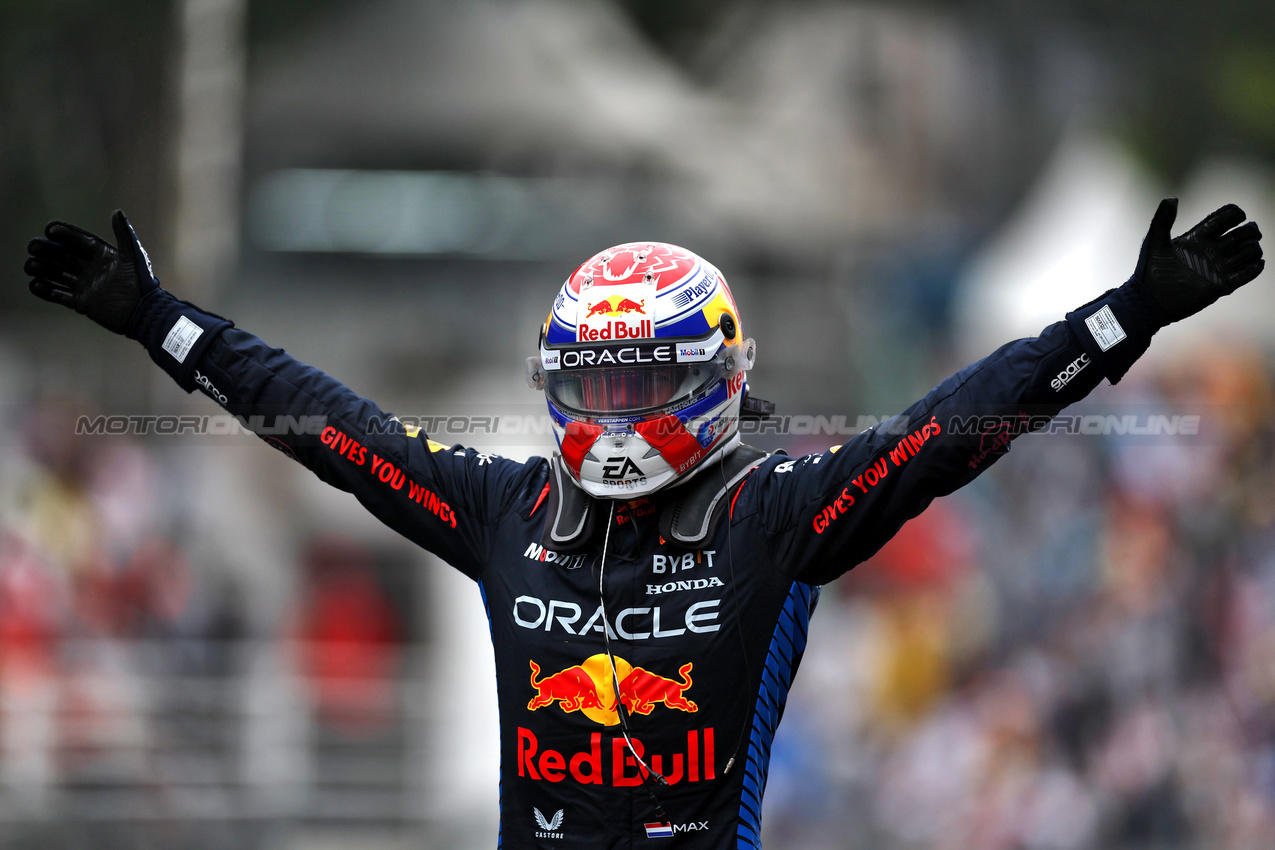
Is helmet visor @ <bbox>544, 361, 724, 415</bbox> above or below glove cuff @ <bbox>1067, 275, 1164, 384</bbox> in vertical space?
above

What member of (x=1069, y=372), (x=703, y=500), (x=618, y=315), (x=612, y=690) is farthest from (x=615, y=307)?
(x=1069, y=372)

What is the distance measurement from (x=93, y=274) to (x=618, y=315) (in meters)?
1.42

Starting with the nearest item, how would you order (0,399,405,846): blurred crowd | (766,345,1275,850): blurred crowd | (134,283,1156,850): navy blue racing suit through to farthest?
(134,283,1156,850): navy blue racing suit → (766,345,1275,850): blurred crowd → (0,399,405,846): blurred crowd

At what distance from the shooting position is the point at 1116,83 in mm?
14359

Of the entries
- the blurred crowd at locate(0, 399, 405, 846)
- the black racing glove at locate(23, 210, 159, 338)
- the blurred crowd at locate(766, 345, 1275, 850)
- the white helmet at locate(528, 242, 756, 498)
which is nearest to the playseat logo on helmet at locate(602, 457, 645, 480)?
the white helmet at locate(528, 242, 756, 498)

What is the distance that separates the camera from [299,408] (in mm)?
3496

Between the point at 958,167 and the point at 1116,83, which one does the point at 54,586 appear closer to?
the point at 958,167

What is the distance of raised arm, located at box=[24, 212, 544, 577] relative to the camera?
346 centimetres

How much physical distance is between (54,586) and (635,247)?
7476mm

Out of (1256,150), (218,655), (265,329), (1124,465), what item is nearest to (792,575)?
(1124,465)

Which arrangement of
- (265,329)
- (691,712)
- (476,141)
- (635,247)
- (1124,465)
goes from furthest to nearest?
1. (476,141)
2. (265,329)
3. (1124,465)
4. (635,247)
5. (691,712)

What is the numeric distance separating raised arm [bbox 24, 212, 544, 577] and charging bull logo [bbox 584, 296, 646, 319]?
0.46 metres

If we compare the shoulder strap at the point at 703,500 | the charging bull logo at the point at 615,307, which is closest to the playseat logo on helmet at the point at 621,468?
the shoulder strap at the point at 703,500

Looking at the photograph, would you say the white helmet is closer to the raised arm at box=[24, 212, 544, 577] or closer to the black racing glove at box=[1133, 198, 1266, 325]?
the raised arm at box=[24, 212, 544, 577]
